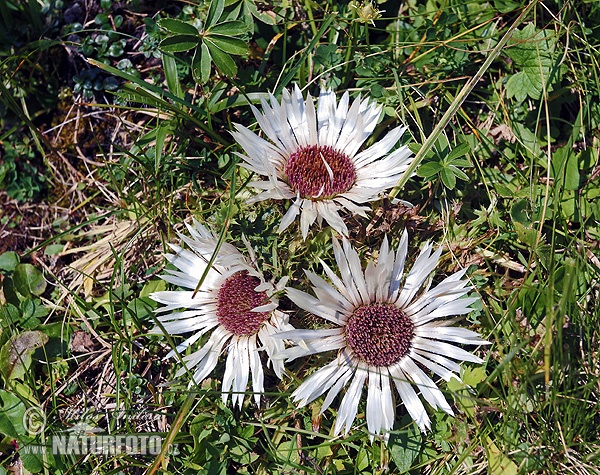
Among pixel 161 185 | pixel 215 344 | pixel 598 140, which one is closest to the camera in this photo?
pixel 215 344

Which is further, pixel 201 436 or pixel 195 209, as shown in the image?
pixel 195 209

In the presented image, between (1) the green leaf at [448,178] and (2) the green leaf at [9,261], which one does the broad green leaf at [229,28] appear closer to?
(1) the green leaf at [448,178]

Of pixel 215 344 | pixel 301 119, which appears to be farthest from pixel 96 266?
pixel 301 119

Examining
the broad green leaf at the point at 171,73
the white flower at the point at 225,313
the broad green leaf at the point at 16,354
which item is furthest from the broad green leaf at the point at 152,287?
the broad green leaf at the point at 171,73

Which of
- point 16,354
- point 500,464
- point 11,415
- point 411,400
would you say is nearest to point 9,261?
point 16,354

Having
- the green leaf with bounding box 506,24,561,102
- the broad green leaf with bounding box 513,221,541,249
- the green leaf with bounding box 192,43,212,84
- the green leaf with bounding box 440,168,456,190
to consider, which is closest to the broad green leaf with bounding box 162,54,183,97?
the green leaf with bounding box 192,43,212,84

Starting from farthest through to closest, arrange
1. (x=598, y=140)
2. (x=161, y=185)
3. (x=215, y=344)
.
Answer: (x=161, y=185) < (x=598, y=140) < (x=215, y=344)

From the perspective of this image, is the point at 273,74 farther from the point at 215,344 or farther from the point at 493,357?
the point at 493,357
